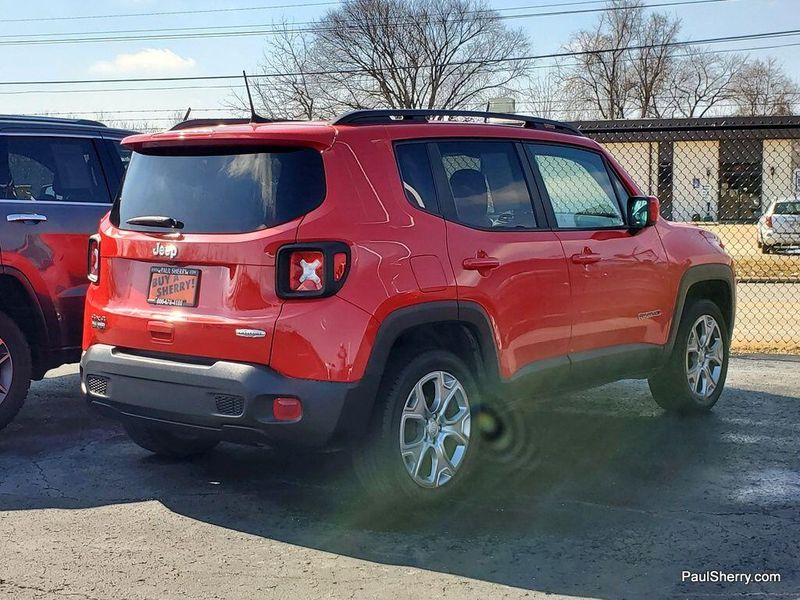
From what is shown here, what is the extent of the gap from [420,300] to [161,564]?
1.63 metres

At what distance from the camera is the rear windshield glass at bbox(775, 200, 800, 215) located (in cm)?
2678

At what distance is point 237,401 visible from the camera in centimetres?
443

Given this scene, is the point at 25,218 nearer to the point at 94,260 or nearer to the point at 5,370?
the point at 5,370

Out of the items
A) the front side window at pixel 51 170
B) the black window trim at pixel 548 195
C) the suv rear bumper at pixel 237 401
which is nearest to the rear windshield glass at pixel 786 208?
the black window trim at pixel 548 195

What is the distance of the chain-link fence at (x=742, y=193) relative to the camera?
11.8m

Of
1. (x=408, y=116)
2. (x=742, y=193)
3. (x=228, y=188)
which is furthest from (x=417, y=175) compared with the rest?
(x=742, y=193)

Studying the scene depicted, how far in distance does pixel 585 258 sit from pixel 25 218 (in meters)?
3.47

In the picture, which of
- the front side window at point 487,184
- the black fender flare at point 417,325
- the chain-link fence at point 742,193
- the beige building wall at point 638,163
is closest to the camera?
the black fender flare at point 417,325

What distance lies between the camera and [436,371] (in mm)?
4879

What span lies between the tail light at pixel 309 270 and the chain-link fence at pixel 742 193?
606cm

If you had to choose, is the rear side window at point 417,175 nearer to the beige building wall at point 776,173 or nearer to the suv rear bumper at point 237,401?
the suv rear bumper at point 237,401

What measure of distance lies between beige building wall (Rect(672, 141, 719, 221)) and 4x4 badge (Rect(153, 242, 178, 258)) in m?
41.4

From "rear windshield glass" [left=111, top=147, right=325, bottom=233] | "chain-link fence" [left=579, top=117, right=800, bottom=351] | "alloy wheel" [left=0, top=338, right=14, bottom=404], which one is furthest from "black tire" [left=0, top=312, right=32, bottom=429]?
"chain-link fence" [left=579, top=117, right=800, bottom=351]

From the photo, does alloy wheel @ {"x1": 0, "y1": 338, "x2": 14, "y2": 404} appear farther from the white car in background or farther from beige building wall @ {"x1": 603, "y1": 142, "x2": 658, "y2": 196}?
beige building wall @ {"x1": 603, "y1": 142, "x2": 658, "y2": 196}
